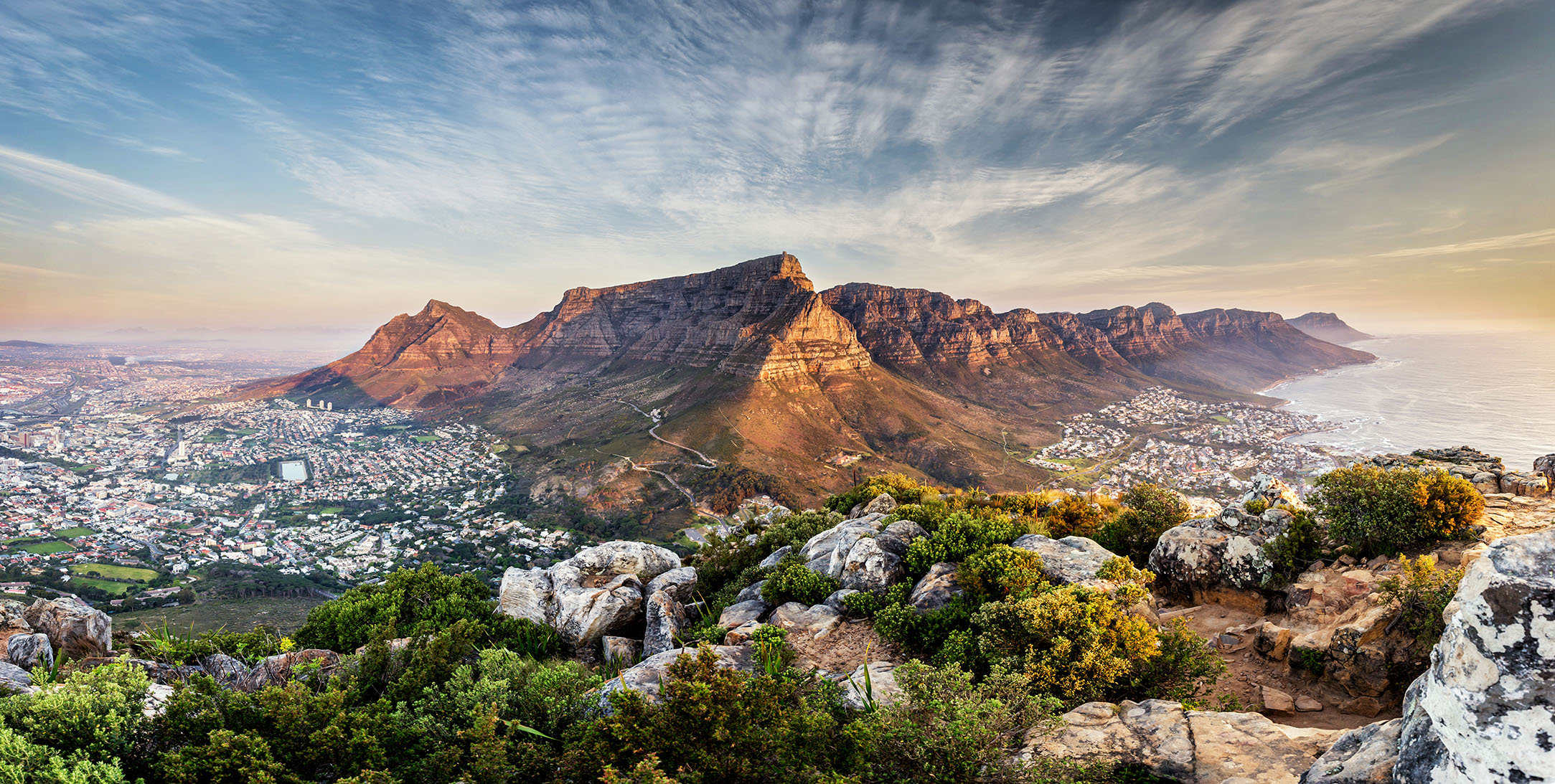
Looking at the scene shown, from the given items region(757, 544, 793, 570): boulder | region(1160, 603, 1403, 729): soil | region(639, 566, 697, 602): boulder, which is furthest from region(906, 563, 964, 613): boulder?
region(639, 566, 697, 602): boulder

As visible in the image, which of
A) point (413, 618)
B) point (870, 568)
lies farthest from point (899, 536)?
point (413, 618)

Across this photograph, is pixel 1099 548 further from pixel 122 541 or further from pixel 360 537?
pixel 122 541

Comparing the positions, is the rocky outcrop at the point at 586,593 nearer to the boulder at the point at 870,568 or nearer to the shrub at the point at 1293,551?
the boulder at the point at 870,568

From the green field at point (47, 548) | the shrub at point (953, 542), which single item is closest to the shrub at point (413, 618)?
the shrub at point (953, 542)

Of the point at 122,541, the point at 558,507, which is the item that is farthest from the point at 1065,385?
the point at 122,541

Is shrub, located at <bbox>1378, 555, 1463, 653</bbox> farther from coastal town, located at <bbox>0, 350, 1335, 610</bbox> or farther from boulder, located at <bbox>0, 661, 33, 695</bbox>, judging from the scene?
coastal town, located at <bbox>0, 350, 1335, 610</bbox>
